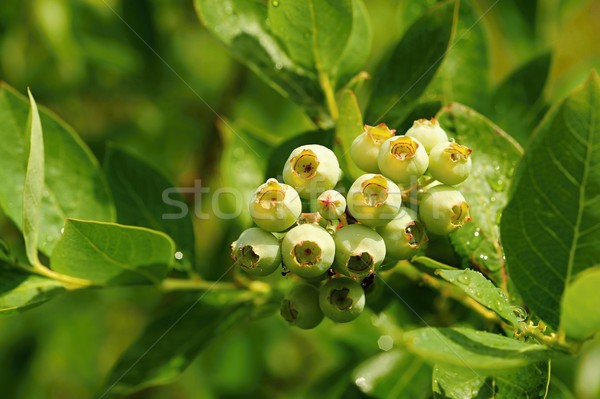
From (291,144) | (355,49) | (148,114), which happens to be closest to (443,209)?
(291,144)

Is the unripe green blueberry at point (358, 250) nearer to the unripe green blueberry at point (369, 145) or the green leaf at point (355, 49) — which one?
the unripe green blueberry at point (369, 145)

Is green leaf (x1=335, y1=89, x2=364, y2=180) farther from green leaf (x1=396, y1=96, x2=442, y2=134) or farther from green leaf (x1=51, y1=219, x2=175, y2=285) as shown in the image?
green leaf (x1=51, y1=219, x2=175, y2=285)

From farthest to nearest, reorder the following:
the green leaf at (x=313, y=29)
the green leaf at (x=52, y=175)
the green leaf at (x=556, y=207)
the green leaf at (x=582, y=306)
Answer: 1. the green leaf at (x=52, y=175)
2. the green leaf at (x=313, y=29)
3. the green leaf at (x=556, y=207)
4. the green leaf at (x=582, y=306)

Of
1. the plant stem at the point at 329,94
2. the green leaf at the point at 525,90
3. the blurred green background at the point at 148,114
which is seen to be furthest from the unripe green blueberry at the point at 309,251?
the blurred green background at the point at 148,114

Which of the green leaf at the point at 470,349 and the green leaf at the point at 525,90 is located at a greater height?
the green leaf at the point at 525,90

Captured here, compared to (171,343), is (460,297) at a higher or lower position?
higher

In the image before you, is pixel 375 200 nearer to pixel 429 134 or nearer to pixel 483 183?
pixel 429 134

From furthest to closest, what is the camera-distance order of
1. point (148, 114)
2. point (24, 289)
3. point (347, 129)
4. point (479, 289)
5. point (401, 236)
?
1. point (148, 114)
2. point (24, 289)
3. point (347, 129)
4. point (401, 236)
5. point (479, 289)
